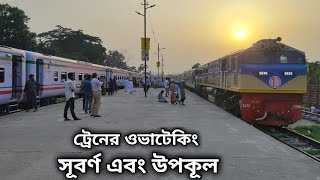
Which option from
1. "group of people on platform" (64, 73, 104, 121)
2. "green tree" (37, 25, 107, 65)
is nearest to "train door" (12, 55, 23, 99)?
"group of people on platform" (64, 73, 104, 121)

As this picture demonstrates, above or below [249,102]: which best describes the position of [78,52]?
above

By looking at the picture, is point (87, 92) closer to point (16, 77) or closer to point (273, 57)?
point (16, 77)

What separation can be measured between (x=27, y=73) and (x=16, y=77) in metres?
2.08

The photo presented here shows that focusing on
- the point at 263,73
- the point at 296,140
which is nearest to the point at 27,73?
the point at 263,73

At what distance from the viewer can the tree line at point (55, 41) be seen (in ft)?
244

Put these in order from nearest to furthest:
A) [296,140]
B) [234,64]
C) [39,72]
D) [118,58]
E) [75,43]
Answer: [296,140] → [234,64] → [39,72] → [75,43] → [118,58]

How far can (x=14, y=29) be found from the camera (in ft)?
246

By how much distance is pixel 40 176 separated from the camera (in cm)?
854

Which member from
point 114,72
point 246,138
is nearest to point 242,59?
point 246,138

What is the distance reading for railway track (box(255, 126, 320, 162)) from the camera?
47.3 ft

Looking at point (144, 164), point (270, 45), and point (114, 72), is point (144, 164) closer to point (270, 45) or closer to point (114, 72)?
point (270, 45)

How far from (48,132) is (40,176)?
20.7 feet

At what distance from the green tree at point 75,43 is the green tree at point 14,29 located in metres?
39.3

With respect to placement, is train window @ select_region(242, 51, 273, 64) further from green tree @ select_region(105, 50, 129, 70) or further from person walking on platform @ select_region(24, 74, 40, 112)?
green tree @ select_region(105, 50, 129, 70)
